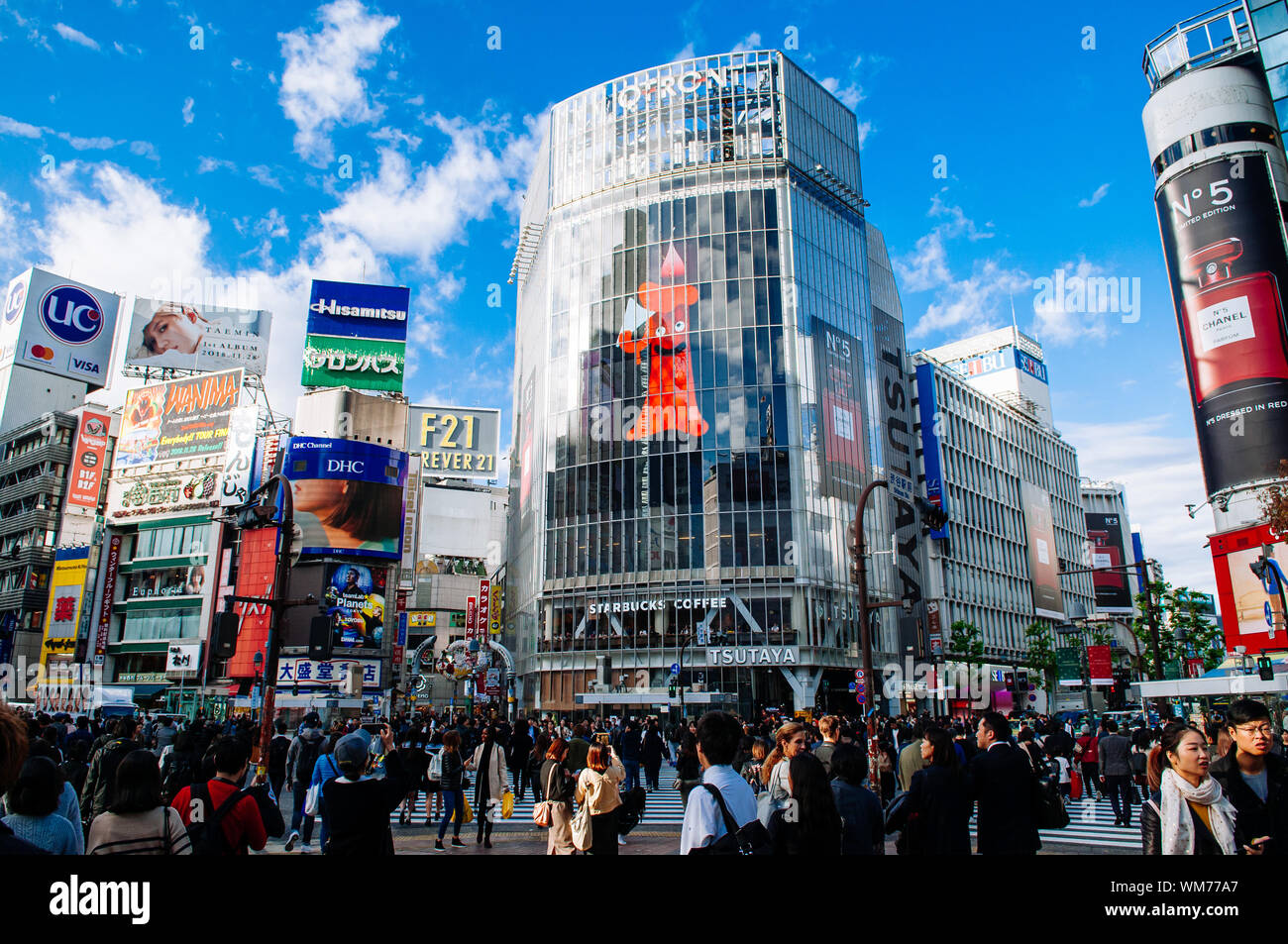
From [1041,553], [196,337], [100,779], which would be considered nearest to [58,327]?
[196,337]

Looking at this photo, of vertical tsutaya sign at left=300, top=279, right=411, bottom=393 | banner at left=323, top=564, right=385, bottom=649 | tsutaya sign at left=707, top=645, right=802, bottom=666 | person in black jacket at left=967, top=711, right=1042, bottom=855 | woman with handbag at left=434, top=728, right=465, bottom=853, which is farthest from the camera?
vertical tsutaya sign at left=300, top=279, right=411, bottom=393

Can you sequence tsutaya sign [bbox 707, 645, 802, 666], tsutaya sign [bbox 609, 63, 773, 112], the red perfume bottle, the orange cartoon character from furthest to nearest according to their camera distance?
tsutaya sign [bbox 609, 63, 773, 112] → the orange cartoon character → tsutaya sign [bbox 707, 645, 802, 666] → the red perfume bottle

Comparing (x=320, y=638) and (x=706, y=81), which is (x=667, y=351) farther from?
(x=320, y=638)

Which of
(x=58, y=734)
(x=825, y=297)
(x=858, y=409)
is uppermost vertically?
(x=825, y=297)

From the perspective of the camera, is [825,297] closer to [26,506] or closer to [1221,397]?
[1221,397]

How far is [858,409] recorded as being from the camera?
63.3 meters

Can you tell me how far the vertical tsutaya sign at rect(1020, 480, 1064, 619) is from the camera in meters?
91.4

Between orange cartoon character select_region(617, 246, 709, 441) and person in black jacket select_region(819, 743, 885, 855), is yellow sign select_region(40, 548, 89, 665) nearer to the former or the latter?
orange cartoon character select_region(617, 246, 709, 441)

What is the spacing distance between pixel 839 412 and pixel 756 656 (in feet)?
Result: 64.4

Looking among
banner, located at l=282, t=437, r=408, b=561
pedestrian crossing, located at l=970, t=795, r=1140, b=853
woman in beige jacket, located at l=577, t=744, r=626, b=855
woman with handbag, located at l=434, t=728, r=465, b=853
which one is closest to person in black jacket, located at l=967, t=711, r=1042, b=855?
woman in beige jacket, located at l=577, t=744, r=626, b=855

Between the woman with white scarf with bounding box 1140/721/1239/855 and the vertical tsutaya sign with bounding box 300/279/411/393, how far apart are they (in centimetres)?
7406

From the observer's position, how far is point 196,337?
266ft

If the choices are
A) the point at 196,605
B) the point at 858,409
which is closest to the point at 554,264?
the point at 858,409
